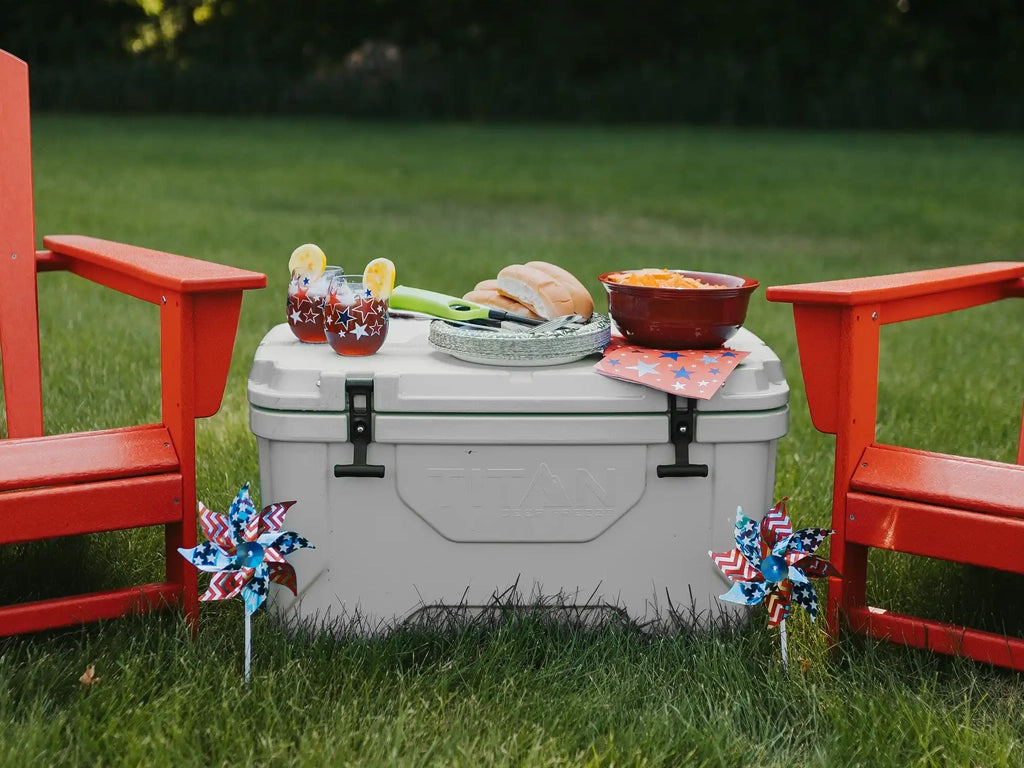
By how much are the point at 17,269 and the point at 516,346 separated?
1.18 meters

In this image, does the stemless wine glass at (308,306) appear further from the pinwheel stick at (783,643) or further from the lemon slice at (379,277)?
the pinwheel stick at (783,643)

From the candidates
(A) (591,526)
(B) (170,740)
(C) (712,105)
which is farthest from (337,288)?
(C) (712,105)

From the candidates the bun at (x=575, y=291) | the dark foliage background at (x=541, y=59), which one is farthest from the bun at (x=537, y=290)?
the dark foliage background at (x=541, y=59)

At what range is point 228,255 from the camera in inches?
253

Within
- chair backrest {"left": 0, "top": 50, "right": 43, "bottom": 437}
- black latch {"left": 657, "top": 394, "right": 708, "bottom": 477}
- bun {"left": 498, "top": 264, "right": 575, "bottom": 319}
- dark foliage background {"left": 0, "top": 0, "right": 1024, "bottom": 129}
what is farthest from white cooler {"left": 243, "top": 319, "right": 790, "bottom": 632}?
dark foliage background {"left": 0, "top": 0, "right": 1024, "bottom": 129}

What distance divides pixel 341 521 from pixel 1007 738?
112 cm

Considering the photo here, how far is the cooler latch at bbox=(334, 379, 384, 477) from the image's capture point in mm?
1952

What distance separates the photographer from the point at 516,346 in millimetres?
2025

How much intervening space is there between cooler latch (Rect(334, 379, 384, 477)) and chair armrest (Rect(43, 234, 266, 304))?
24 cm

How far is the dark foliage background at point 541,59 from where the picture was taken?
18688mm

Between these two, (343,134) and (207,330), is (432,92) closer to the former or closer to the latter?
(343,134)

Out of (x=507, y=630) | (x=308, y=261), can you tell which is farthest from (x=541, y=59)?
(x=507, y=630)

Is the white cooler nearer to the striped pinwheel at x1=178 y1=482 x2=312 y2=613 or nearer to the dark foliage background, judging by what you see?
the striped pinwheel at x1=178 y1=482 x2=312 y2=613

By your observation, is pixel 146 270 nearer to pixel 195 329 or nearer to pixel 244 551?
pixel 195 329
